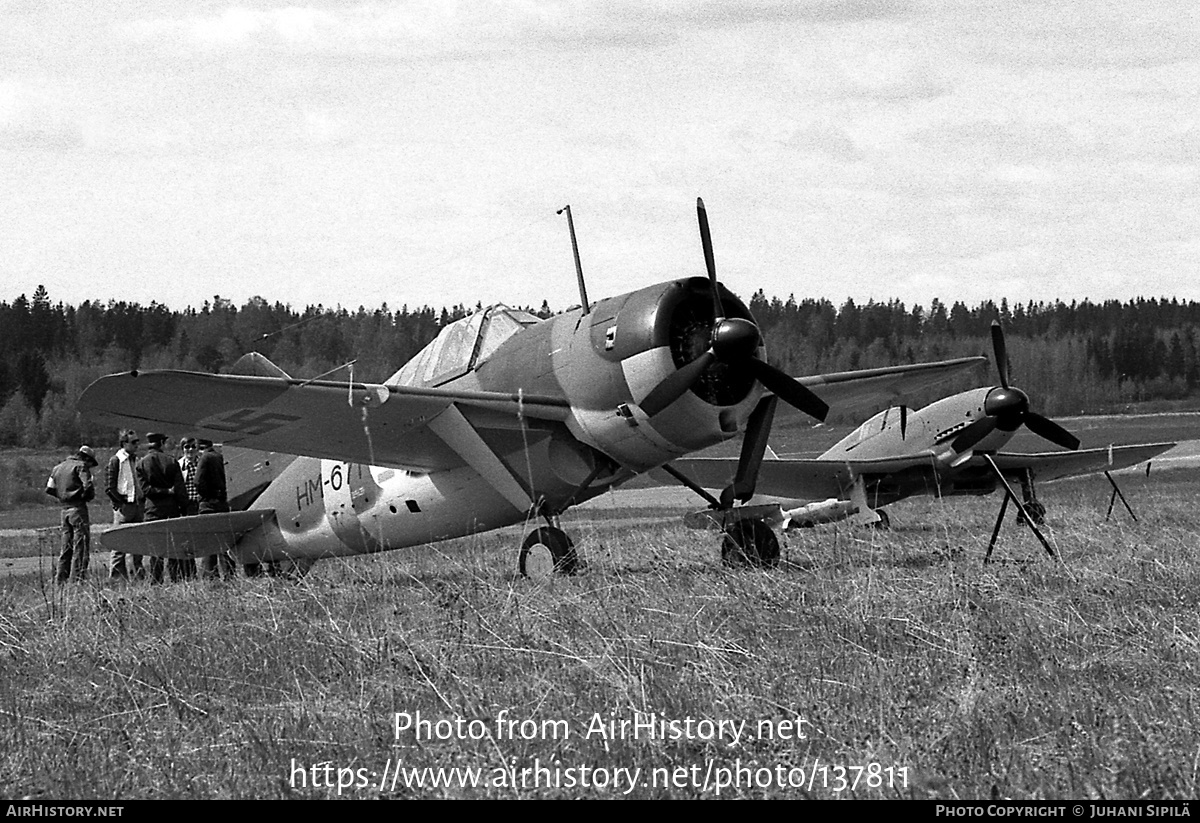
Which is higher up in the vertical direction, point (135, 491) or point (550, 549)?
point (135, 491)

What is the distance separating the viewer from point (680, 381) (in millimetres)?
9742

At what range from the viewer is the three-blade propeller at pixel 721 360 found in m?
9.68

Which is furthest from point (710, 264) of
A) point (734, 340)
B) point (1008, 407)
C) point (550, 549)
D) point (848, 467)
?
point (848, 467)

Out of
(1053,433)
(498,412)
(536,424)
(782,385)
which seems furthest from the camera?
(1053,433)

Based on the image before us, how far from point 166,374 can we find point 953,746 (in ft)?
22.7

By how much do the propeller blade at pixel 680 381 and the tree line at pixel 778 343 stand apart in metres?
2.71

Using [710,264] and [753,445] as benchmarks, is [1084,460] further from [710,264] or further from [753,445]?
[710,264]

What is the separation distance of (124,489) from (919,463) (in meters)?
11.2

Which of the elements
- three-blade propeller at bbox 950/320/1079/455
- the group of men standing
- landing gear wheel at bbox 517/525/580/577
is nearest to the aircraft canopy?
landing gear wheel at bbox 517/525/580/577

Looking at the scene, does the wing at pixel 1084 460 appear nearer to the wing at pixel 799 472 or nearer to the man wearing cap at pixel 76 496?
the wing at pixel 799 472

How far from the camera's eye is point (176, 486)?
14.1 metres

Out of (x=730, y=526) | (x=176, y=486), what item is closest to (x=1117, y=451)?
(x=730, y=526)

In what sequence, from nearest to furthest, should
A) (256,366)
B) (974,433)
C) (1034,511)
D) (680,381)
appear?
(680,381) → (256,366) → (1034,511) → (974,433)

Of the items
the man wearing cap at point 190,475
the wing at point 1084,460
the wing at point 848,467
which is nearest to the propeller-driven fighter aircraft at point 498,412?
the man wearing cap at point 190,475
